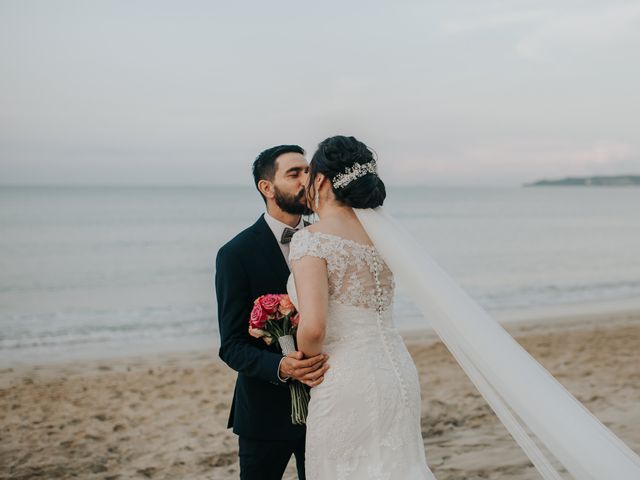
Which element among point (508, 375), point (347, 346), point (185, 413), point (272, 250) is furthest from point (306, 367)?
point (185, 413)

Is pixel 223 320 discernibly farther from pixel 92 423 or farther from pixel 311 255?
pixel 92 423

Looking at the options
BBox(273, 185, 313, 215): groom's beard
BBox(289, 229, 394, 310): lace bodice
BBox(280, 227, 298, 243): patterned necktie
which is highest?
BBox(273, 185, 313, 215): groom's beard

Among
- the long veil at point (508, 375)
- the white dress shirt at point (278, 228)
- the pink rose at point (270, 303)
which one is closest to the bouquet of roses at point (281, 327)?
the pink rose at point (270, 303)

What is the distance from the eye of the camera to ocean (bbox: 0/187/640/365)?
1320cm

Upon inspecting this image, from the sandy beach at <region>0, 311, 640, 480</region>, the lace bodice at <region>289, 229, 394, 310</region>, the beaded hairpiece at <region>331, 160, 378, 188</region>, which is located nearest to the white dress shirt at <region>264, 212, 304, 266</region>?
the lace bodice at <region>289, 229, 394, 310</region>

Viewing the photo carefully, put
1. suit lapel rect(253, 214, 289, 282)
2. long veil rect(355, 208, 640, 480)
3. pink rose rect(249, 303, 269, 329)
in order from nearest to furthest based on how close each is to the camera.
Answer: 1. long veil rect(355, 208, 640, 480)
2. pink rose rect(249, 303, 269, 329)
3. suit lapel rect(253, 214, 289, 282)

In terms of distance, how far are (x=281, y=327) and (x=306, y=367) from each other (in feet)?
0.98

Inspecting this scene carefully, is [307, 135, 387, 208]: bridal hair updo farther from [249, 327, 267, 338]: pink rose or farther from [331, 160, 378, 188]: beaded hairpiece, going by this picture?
[249, 327, 267, 338]: pink rose

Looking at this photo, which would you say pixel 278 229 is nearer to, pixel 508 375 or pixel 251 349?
pixel 251 349

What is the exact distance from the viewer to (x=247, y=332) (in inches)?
121

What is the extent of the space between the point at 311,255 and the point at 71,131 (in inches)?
1678

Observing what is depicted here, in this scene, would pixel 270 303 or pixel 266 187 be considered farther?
pixel 266 187

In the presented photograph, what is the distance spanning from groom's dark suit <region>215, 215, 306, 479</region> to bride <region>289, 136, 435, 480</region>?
1.02 feet

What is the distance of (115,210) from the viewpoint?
58344 mm
